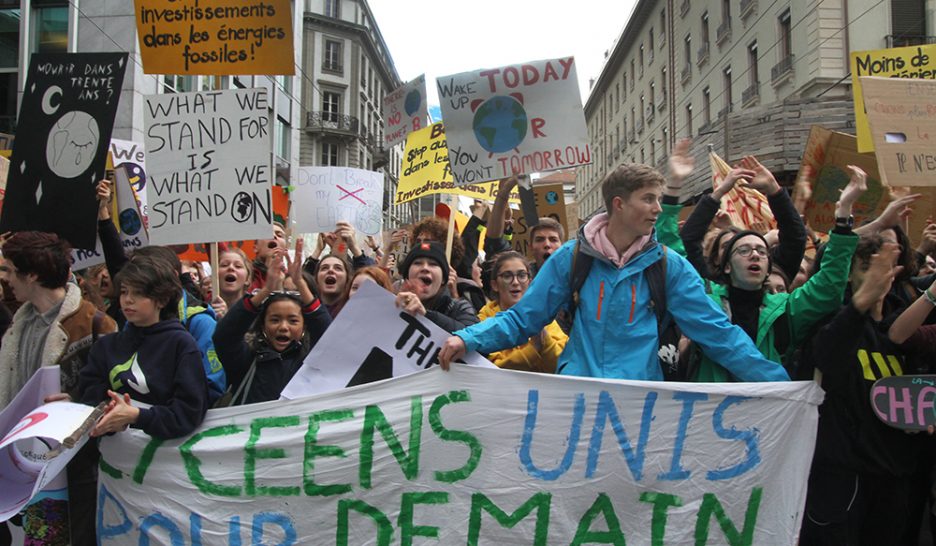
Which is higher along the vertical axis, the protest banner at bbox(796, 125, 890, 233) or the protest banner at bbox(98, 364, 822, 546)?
the protest banner at bbox(796, 125, 890, 233)

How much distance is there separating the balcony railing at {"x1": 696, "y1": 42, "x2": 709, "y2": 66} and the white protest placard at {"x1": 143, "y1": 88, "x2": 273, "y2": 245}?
2570 cm

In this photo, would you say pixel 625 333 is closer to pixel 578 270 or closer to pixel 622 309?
pixel 622 309

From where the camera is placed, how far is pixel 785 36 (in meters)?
20.2

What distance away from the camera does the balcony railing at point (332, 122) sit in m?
45.9

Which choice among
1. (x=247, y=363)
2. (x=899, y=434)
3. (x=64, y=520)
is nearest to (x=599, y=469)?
(x=899, y=434)

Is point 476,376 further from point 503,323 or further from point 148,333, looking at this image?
point 148,333

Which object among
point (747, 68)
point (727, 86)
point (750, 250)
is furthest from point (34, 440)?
point (727, 86)

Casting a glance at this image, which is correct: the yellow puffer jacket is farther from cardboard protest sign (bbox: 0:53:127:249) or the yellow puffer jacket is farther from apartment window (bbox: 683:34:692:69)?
apartment window (bbox: 683:34:692:69)

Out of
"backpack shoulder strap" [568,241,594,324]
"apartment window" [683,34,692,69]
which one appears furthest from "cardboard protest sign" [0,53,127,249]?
"apartment window" [683,34,692,69]

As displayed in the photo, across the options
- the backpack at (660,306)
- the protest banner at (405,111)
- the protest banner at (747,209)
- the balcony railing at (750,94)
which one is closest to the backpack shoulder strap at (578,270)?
the backpack at (660,306)

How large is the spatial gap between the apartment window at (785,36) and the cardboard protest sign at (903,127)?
1757 cm

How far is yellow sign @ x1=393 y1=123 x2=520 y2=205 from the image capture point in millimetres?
7113

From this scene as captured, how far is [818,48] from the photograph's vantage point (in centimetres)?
1773

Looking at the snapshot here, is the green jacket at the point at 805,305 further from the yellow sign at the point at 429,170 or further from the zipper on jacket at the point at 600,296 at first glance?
the yellow sign at the point at 429,170
